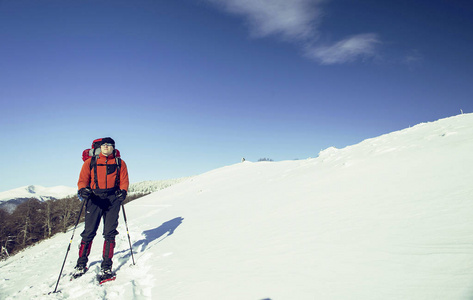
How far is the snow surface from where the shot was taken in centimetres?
264

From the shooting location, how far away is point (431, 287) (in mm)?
2230

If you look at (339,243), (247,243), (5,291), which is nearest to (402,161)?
(339,243)

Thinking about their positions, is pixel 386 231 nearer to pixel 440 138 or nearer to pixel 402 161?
pixel 402 161

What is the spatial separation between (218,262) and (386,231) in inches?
117

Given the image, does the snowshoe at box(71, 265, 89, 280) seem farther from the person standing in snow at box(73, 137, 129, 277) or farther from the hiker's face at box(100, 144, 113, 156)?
the hiker's face at box(100, 144, 113, 156)

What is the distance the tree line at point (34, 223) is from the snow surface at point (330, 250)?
40467 millimetres

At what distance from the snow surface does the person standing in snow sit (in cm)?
63

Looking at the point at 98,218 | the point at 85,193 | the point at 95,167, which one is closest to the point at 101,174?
the point at 95,167

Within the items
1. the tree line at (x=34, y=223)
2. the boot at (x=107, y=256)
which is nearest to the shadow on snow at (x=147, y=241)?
the boot at (x=107, y=256)

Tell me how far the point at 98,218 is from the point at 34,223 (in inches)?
1993

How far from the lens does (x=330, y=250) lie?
3.63 meters

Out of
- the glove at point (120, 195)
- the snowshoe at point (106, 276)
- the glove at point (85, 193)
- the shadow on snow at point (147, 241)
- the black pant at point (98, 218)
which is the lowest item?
the shadow on snow at point (147, 241)

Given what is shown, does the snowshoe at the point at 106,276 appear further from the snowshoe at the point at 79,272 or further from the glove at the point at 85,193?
the glove at the point at 85,193

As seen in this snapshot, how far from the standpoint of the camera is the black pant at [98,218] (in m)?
4.89
